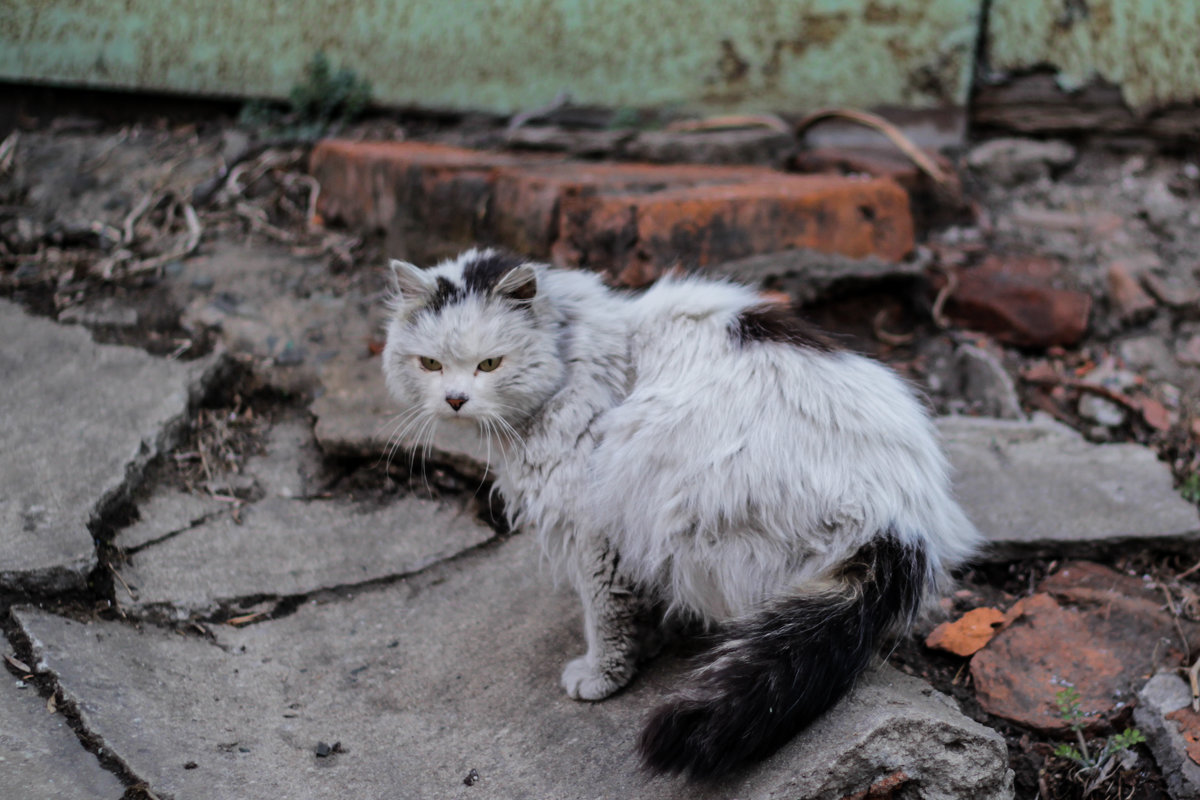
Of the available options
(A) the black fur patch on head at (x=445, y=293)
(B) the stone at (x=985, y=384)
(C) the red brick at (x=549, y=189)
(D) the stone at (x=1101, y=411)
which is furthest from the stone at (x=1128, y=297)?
(A) the black fur patch on head at (x=445, y=293)

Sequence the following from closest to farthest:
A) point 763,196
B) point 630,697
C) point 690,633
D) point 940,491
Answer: point 940,491 < point 630,697 < point 690,633 < point 763,196

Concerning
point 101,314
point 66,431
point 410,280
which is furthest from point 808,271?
point 101,314

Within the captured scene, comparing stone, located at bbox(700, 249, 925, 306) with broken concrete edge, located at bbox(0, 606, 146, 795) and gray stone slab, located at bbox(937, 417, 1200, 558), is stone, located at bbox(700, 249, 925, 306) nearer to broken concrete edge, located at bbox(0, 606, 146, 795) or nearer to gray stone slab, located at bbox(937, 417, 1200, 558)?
gray stone slab, located at bbox(937, 417, 1200, 558)

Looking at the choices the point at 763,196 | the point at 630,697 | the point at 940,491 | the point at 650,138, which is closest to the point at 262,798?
the point at 630,697

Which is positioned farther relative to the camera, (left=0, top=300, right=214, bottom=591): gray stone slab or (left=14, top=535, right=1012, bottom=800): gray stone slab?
(left=0, top=300, right=214, bottom=591): gray stone slab

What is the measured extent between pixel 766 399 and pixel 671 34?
284 cm

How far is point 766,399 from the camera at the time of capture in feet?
7.34

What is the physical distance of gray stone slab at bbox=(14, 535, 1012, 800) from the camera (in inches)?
80.5

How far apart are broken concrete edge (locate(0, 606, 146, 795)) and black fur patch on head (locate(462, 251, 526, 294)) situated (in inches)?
51.4

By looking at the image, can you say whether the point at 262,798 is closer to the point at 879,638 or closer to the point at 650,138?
the point at 879,638

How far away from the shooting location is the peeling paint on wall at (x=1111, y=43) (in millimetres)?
4246

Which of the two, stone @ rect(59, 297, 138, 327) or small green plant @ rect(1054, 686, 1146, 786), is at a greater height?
stone @ rect(59, 297, 138, 327)

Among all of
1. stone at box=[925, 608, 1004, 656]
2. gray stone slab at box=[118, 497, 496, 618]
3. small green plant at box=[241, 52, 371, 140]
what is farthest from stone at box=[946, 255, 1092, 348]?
small green plant at box=[241, 52, 371, 140]

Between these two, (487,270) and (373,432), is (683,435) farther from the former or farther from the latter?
(373,432)
